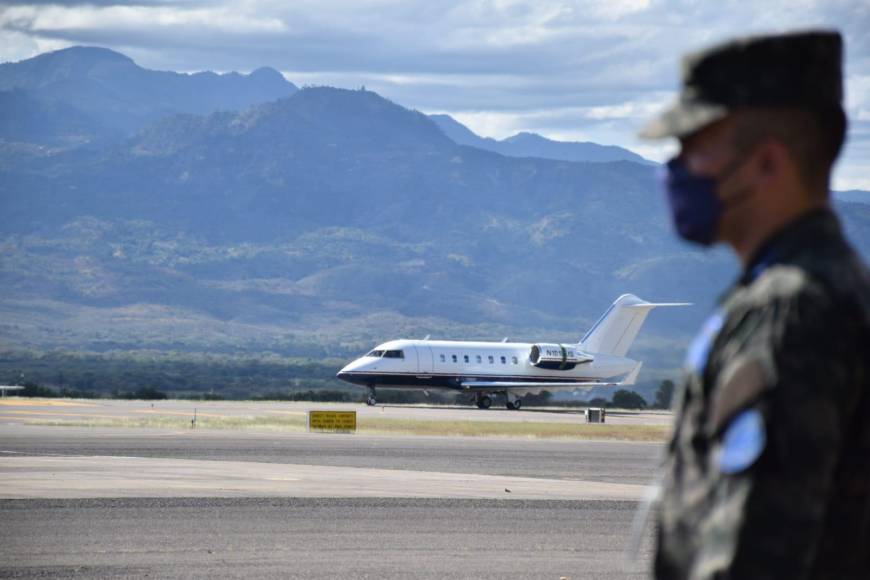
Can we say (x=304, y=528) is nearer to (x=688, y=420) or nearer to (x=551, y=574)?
(x=551, y=574)

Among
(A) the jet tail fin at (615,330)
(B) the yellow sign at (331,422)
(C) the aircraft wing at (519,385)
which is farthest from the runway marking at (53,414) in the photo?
(A) the jet tail fin at (615,330)

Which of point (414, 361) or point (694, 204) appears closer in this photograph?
point (694, 204)

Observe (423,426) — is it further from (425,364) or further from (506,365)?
(506,365)

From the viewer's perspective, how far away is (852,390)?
3.21 meters

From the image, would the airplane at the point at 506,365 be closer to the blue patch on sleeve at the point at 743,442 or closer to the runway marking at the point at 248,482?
the runway marking at the point at 248,482

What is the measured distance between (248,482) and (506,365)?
4817cm

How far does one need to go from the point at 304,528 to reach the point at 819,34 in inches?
573

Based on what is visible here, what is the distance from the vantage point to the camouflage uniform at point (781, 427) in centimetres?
Answer: 306

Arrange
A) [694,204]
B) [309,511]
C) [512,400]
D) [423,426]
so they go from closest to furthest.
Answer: [694,204] → [309,511] → [423,426] → [512,400]

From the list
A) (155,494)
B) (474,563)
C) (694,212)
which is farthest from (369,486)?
(694,212)

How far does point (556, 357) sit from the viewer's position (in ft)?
236

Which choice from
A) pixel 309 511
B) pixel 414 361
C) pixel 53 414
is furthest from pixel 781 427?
pixel 414 361

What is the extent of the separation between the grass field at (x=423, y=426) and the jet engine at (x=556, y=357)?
20346mm

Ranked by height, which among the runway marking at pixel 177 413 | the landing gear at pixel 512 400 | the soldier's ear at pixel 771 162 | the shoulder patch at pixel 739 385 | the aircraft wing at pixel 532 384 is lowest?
the landing gear at pixel 512 400
